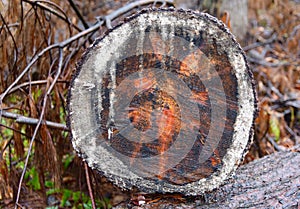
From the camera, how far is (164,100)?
1.30m

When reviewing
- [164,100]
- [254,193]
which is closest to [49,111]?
[164,100]

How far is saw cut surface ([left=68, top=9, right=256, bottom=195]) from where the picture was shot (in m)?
1.28

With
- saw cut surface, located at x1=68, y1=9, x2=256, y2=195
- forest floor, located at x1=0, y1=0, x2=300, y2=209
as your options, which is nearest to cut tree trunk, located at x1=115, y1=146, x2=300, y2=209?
saw cut surface, located at x1=68, y1=9, x2=256, y2=195

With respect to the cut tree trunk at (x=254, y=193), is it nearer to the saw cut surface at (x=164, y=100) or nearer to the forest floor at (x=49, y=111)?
the saw cut surface at (x=164, y=100)

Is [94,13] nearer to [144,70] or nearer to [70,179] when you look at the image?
[70,179]

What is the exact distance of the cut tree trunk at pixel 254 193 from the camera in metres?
1.32

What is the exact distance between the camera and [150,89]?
4.25 feet

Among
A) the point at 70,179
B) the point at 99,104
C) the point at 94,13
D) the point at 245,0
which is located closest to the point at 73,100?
the point at 99,104

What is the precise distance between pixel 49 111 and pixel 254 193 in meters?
1.16

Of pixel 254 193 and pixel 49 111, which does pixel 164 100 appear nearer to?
pixel 254 193

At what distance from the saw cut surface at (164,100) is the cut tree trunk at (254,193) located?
0.07 metres

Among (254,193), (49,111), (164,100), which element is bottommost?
(254,193)

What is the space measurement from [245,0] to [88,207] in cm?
252

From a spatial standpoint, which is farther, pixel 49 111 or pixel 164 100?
pixel 49 111
